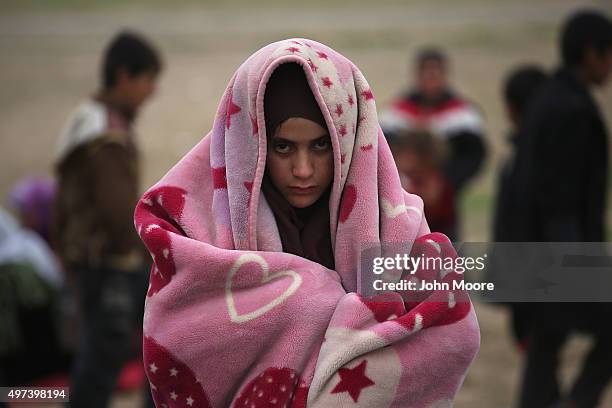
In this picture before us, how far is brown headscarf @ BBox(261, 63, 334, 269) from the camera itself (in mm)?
2420

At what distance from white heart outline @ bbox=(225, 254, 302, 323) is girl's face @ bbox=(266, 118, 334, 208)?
0.17m

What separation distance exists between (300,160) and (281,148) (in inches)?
2.4

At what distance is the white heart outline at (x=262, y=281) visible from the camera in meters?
2.38

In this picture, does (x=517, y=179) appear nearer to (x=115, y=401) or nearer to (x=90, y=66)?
(x=115, y=401)

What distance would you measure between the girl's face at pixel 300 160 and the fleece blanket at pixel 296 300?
5 cm

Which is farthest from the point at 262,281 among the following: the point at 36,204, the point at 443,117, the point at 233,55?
the point at 233,55

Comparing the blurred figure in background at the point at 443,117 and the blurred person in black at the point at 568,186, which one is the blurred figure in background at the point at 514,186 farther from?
the blurred figure in background at the point at 443,117

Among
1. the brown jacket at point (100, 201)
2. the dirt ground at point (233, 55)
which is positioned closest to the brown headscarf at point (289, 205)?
the brown jacket at point (100, 201)

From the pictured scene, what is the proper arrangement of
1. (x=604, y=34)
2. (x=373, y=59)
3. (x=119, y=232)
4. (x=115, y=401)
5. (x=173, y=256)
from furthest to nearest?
(x=373, y=59) < (x=115, y=401) < (x=604, y=34) < (x=119, y=232) < (x=173, y=256)

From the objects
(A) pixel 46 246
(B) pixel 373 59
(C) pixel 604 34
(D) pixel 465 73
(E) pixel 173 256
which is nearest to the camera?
(E) pixel 173 256

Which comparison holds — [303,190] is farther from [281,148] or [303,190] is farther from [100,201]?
[100,201]

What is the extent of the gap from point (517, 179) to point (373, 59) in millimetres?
13038

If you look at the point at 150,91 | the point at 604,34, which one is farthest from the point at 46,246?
the point at 604,34

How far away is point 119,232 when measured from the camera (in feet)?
15.9
